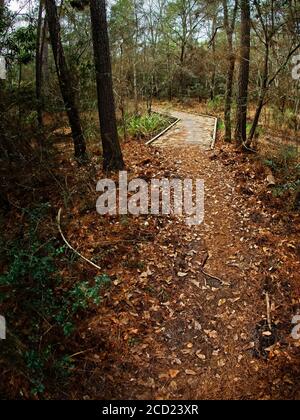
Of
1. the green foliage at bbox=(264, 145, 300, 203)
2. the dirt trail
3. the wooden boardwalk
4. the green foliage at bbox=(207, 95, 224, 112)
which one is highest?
the green foliage at bbox=(207, 95, 224, 112)

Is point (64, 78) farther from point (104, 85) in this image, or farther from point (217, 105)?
point (217, 105)

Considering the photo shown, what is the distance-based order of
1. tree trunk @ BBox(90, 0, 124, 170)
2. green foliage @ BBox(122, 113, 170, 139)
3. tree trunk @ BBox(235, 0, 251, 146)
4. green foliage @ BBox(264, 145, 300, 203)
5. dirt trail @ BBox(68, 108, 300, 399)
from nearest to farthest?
dirt trail @ BBox(68, 108, 300, 399), tree trunk @ BBox(90, 0, 124, 170), green foliage @ BBox(264, 145, 300, 203), tree trunk @ BBox(235, 0, 251, 146), green foliage @ BBox(122, 113, 170, 139)

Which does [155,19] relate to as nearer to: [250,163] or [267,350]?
[250,163]

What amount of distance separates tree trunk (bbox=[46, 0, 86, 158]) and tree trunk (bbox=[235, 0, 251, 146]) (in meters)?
4.77

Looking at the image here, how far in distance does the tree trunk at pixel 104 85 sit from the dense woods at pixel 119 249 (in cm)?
2

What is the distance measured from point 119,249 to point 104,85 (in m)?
3.89

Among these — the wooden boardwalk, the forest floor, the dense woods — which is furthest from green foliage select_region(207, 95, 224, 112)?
the forest floor

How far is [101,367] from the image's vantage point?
4195 mm

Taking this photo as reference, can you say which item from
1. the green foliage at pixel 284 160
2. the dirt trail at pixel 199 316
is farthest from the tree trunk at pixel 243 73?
the dirt trail at pixel 199 316

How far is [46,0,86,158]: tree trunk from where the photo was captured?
7137mm

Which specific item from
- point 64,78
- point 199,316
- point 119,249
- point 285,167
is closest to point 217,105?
point 285,167

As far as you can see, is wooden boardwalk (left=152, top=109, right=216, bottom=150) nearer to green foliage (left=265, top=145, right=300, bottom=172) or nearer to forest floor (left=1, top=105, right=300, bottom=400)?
green foliage (left=265, top=145, right=300, bottom=172)

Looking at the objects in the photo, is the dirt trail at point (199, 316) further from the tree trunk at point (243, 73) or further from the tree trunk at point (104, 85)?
the tree trunk at point (243, 73)

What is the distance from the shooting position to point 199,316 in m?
4.98
